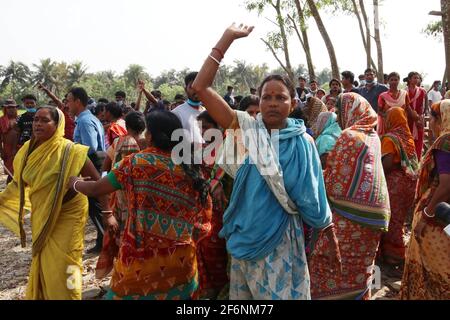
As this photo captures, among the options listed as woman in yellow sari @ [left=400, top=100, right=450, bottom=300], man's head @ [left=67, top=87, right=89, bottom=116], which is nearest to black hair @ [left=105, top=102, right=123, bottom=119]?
man's head @ [left=67, top=87, right=89, bottom=116]

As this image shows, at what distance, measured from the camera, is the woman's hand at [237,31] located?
7.18 feet

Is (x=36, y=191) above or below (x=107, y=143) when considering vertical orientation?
below

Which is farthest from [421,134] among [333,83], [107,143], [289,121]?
[289,121]

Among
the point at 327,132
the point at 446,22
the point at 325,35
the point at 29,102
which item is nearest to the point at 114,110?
the point at 29,102

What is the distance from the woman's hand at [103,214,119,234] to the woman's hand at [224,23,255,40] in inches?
62.3

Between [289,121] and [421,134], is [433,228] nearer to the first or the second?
[289,121]

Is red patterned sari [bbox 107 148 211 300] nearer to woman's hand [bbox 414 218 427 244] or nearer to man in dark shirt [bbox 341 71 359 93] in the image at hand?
woman's hand [bbox 414 218 427 244]

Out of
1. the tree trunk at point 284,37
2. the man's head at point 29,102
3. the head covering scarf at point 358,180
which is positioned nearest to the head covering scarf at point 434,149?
the head covering scarf at point 358,180

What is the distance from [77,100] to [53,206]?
2252 mm

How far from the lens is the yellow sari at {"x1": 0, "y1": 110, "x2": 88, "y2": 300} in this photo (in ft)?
10.7

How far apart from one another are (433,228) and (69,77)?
7696 centimetres

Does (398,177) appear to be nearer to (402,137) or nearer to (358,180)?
(402,137)

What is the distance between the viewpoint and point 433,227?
306 centimetres
